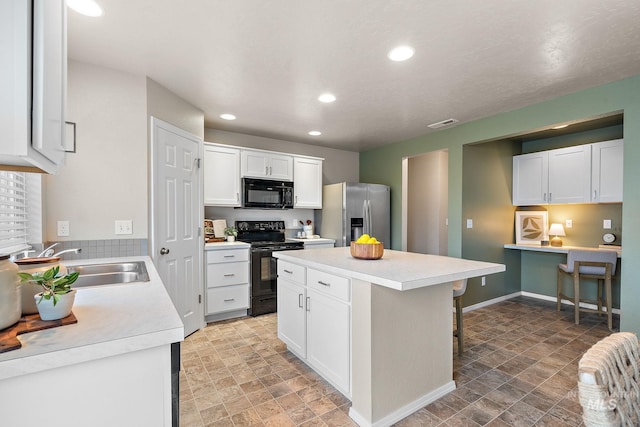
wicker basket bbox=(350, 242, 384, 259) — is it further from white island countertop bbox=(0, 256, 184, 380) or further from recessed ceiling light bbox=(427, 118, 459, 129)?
recessed ceiling light bbox=(427, 118, 459, 129)

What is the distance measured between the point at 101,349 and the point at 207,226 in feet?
10.3

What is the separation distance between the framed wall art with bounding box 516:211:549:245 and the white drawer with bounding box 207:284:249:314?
4032 mm

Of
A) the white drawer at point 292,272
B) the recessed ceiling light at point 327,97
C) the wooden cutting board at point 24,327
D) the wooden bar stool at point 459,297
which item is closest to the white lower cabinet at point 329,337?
the white drawer at point 292,272

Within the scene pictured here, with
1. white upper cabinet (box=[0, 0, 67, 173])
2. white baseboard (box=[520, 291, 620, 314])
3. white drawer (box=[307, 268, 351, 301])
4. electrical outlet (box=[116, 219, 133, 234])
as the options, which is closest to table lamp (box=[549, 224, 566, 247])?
white baseboard (box=[520, 291, 620, 314])

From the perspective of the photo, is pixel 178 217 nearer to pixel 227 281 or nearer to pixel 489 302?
pixel 227 281

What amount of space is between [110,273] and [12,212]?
0.63 meters

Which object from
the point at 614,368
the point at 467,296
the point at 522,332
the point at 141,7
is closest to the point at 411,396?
the point at 614,368

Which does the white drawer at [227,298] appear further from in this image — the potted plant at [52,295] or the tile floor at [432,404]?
the potted plant at [52,295]

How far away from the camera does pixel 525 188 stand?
437cm

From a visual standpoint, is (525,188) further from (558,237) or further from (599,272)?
(599,272)

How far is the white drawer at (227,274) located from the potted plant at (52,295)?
2494mm

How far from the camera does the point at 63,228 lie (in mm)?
2236

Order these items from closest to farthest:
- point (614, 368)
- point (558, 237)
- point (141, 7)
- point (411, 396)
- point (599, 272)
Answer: point (614, 368) < point (141, 7) < point (411, 396) < point (599, 272) < point (558, 237)

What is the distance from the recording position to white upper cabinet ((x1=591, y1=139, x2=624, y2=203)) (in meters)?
3.46
